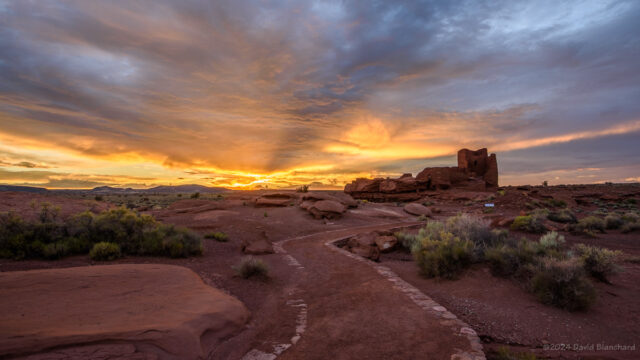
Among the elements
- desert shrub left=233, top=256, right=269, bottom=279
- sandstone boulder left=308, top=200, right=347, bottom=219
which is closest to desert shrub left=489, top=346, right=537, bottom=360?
desert shrub left=233, top=256, right=269, bottom=279

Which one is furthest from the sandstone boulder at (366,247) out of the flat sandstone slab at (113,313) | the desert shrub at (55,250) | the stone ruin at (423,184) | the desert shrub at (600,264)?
the stone ruin at (423,184)

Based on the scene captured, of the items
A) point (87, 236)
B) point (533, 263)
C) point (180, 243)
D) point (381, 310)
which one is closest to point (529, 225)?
point (533, 263)

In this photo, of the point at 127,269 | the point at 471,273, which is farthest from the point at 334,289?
the point at 127,269

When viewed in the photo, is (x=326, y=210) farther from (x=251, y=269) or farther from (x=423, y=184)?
(x=423, y=184)

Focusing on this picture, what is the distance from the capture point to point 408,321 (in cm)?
546

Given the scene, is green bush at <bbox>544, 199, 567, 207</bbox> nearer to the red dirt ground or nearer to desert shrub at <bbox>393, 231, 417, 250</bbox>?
the red dirt ground

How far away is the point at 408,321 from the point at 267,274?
4.59 meters

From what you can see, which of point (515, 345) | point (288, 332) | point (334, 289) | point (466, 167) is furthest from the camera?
point (466, 167)

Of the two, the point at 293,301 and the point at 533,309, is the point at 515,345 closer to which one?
the point at 533,309

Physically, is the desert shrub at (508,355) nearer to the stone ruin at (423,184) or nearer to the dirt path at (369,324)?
the dirt path at (369,324)

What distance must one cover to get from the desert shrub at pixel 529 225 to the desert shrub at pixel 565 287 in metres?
8.34

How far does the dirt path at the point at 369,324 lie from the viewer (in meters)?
4.51

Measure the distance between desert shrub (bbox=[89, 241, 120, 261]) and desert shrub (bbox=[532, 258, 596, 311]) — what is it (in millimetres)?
10937

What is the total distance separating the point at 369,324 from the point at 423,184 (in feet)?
158
